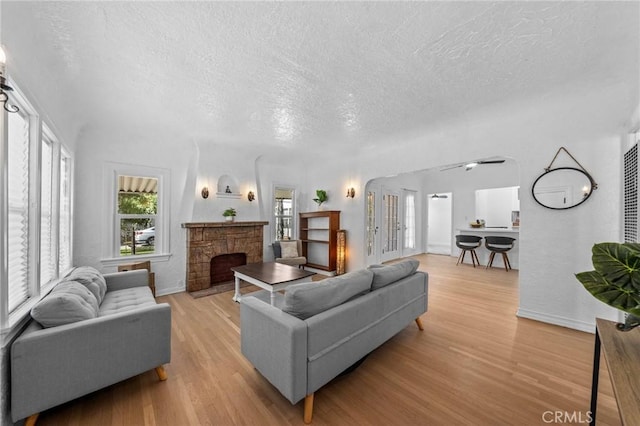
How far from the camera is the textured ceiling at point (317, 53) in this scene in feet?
5.17

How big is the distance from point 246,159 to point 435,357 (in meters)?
4.59

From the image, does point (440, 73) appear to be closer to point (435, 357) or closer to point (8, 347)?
point (435, 357)

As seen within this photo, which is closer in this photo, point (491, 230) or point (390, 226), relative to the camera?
point (491, 230)

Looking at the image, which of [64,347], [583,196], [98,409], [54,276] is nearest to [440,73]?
[583,196]

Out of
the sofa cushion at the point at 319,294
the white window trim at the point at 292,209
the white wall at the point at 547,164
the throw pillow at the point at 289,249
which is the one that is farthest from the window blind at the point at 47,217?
the white wall at the point at 547,164

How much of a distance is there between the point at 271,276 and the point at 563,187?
374 centimetres

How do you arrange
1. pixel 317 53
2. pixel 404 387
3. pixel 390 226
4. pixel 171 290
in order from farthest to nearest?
pixel 390 226, pixel 171 290, pixel 317 53, pixel 404 387

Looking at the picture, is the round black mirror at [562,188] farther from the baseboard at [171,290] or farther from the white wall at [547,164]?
the baseboard at [171,290]

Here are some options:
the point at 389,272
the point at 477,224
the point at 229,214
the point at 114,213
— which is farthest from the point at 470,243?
the point at 114,213

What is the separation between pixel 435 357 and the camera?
227 cm

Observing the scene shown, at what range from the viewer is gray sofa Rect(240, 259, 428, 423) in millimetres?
1560

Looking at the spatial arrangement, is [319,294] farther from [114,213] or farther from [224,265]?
[114,213]

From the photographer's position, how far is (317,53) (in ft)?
6.51

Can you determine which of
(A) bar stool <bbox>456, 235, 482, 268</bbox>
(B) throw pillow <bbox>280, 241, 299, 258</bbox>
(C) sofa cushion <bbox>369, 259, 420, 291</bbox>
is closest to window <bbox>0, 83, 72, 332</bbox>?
(C) sofa cushion <bbox>369, 259, 420, 291</bbox>
